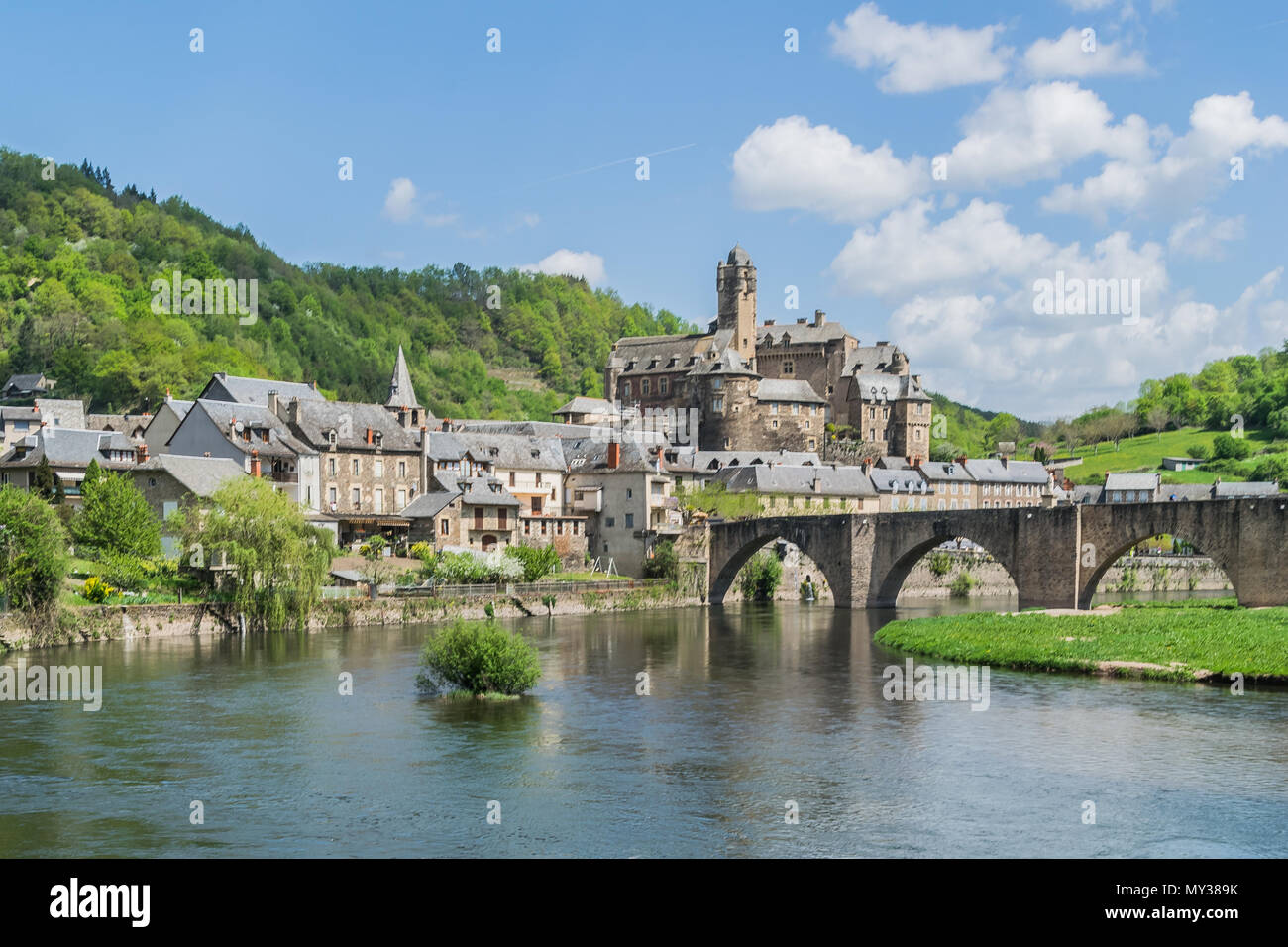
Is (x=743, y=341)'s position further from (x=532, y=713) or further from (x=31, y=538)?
(x=532, y=713)

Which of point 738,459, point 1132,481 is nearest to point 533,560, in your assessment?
point 738,459

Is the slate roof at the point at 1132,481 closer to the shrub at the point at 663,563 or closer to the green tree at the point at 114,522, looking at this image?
the shrub at the point at 663,563

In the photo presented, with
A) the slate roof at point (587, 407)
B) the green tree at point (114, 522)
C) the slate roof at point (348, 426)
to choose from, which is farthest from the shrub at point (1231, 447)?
the green tree at point (114, 522)

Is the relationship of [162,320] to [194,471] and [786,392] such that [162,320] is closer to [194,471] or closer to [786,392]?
[786,392]

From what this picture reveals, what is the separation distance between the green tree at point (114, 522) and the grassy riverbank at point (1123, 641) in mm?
31132

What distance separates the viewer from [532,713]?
34250 mm

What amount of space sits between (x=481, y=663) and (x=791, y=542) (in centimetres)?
4276

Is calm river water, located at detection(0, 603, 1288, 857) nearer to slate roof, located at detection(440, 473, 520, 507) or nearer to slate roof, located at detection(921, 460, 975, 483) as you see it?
slate roof, located at detection(440, 473, 520, 507)

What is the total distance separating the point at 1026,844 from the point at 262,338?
137 m

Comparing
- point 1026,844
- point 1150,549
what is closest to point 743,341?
point 1150,549

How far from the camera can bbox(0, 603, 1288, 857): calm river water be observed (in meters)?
22.4

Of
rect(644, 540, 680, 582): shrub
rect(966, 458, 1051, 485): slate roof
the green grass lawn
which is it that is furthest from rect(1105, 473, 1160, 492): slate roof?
rect(644, 540, 680, 582): shrub

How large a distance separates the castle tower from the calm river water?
296ft

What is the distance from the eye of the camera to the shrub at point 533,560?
2692 inches
